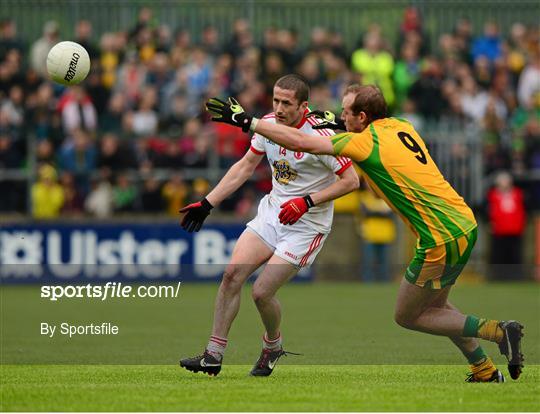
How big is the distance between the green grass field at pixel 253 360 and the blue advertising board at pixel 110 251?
4.92 ft

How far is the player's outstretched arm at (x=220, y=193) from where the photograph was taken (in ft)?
35.9

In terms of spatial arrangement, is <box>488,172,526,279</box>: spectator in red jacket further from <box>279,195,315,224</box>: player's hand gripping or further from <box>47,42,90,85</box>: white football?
<box>279,195,315,224</box>: player's hand gripping

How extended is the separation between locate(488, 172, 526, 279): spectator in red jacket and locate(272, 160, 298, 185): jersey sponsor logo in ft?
39.4

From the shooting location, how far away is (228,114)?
9680 millimetres

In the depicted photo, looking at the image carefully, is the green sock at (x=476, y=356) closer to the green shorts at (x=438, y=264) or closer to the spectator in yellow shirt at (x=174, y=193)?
the green shorts at (x=438, y=264)

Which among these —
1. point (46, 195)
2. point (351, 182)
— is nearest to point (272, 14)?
point (46, 195)

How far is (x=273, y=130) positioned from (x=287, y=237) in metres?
1.43

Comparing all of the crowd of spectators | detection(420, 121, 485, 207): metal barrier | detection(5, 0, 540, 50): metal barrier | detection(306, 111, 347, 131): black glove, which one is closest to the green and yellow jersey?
detection(306, 111, 347, 131): black glove

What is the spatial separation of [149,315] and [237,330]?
8.57ft

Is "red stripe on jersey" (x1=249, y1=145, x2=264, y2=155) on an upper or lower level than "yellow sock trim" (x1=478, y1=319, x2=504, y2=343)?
upper

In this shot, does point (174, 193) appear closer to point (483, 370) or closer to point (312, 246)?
point (312, 246)

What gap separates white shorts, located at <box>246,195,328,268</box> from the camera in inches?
421

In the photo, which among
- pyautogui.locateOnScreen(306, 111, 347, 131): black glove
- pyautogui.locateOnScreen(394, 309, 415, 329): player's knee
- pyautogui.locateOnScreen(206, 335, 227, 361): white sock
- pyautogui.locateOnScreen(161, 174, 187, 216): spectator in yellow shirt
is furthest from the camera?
pyautogui.locateOnScreen(161, 174, 187, 216): spectator in yellow shirt

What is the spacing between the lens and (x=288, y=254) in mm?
10680
